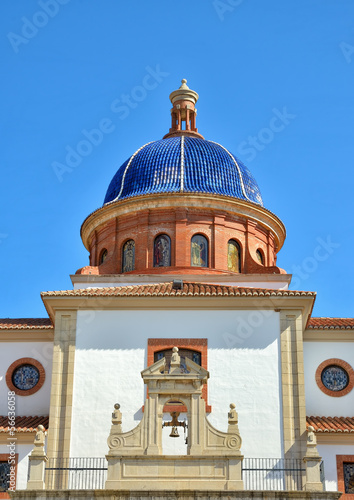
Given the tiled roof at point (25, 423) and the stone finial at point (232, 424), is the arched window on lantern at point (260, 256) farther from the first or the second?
the stone finial at point (232, 424)

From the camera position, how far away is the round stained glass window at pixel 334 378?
2389 cm

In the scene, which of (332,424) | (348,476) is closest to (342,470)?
(348,476)

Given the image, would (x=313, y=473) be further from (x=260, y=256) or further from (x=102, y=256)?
(x=102, y=256)

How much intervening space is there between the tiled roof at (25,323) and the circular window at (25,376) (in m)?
1.01

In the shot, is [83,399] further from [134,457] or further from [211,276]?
[211,276]

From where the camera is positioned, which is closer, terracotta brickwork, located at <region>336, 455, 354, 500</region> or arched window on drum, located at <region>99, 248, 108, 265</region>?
terracotta brickwork, located at <region>336, 455, 354, 500</region>

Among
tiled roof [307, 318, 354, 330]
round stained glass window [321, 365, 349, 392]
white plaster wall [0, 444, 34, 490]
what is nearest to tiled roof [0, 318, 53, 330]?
white plaster wall [0, 444, 34, 490]

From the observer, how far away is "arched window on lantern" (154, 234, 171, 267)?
2681cm

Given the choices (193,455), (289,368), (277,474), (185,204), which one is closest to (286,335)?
(289,368)

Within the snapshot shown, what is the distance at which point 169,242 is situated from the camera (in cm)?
2711

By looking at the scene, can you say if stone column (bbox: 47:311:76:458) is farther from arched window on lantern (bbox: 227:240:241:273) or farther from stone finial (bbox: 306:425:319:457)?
arched window on lantern (bbox: 227:240:241:273)

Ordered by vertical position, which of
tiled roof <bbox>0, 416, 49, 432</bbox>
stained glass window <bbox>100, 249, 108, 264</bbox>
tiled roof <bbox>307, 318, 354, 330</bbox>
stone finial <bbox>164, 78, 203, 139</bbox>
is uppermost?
stone finial <bbox>164, 78, 203, 139</bbox>

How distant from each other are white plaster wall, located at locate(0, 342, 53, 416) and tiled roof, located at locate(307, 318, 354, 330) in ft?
26.4

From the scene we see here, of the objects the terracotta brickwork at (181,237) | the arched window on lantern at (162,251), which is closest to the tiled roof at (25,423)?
the terracotta brickwork at (181,237)
